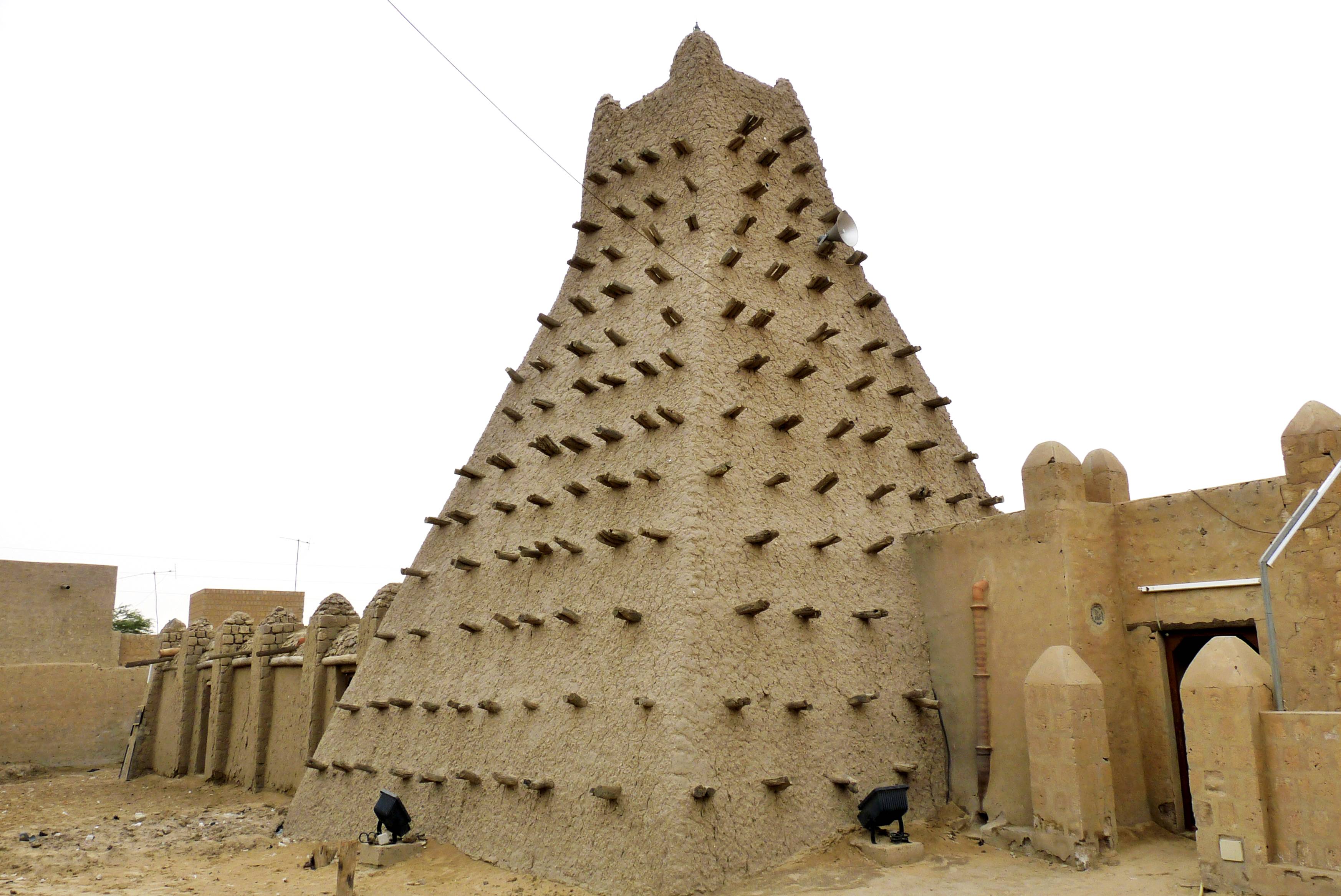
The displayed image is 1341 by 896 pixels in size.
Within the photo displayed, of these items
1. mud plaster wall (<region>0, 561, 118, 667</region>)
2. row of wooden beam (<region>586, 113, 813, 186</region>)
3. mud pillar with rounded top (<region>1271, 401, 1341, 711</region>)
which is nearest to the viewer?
mud pillar with rounded top (<region>1271, 401, 1341, 711</region>)

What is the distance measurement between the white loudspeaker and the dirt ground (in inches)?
258

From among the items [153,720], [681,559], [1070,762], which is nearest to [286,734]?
[153,720]

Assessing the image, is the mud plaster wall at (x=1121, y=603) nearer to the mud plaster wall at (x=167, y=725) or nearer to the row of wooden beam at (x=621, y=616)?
the row of wooden beam at (x=621, y=616)

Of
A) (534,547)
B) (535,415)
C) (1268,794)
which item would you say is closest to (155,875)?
(534,547)

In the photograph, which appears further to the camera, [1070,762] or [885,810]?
[885,810]

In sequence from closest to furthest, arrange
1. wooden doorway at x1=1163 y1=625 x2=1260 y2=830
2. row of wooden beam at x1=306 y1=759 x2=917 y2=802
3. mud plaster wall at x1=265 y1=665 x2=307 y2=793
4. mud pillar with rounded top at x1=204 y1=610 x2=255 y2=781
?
row of wooden beam at x1=306 y1=759 x2=917 y2=802
wooden doorway at x1=1163 y1=625 x2=1260 y2=830
mud plaster wall at x1=265 y1=665 x2=307 y2=793
mud pillar with rounded top at x1=204 y1=610 x2=255 y2=781

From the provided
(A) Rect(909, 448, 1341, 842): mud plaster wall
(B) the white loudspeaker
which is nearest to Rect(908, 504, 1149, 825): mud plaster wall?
(A) Rect(909, 448, 1341, 842): mud plaster wall

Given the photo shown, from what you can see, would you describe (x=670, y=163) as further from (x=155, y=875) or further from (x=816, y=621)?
(x=155, y=875)

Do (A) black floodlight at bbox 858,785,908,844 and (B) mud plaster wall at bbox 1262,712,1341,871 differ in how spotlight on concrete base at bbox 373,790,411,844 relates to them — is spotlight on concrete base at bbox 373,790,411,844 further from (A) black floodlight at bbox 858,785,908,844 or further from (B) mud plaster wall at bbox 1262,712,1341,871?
(B) mud plaster wall at bbox 1262,712,1341,871

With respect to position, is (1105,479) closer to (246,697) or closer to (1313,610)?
(1313,610)

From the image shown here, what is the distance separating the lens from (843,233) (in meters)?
11.5

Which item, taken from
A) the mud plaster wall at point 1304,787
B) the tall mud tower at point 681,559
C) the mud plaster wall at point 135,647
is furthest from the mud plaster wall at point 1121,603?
the mud plaster wall at point 135,647

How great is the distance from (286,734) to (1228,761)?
1199 cm

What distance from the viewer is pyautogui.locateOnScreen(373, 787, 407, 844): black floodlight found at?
864 centimetres
